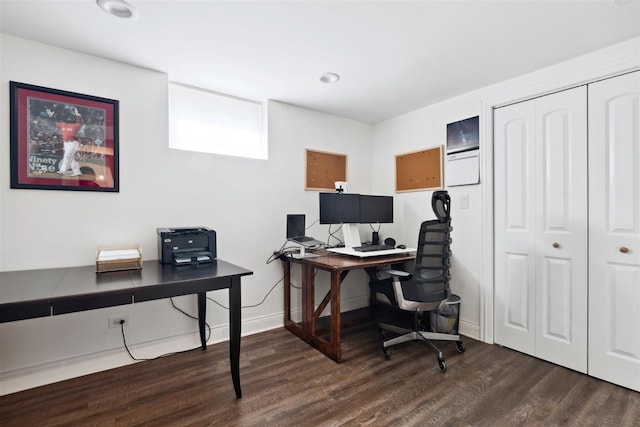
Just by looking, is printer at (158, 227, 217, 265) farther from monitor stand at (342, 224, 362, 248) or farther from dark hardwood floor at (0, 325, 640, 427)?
monitor stand at (342, 224, 362, 248)

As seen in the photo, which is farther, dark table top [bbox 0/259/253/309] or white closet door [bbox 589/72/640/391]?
white closet door [bbox 589/72/640/391]

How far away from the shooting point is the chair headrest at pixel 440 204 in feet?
7.43

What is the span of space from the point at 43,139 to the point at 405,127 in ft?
10.7

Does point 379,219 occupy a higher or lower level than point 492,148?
lower

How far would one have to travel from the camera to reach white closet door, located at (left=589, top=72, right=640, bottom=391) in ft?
6.44

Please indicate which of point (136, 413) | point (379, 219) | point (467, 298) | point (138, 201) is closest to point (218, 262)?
point (138, 201)

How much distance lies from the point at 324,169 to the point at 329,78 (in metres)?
1.10

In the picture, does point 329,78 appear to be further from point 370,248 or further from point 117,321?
point 117,321

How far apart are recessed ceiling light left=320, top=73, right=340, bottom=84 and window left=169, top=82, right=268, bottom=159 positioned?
82 cm

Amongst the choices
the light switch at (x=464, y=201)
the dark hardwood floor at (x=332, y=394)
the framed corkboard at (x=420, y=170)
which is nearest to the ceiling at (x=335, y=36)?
the framed corkboard at (x=420, y=170)

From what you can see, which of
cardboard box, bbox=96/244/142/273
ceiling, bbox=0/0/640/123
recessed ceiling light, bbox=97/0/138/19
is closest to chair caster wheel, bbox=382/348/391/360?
cardboard box, bbox=96/244/142/273

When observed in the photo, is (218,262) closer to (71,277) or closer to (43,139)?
(71,277)

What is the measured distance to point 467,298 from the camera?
2846mm

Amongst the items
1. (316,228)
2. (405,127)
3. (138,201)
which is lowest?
(316,228)
